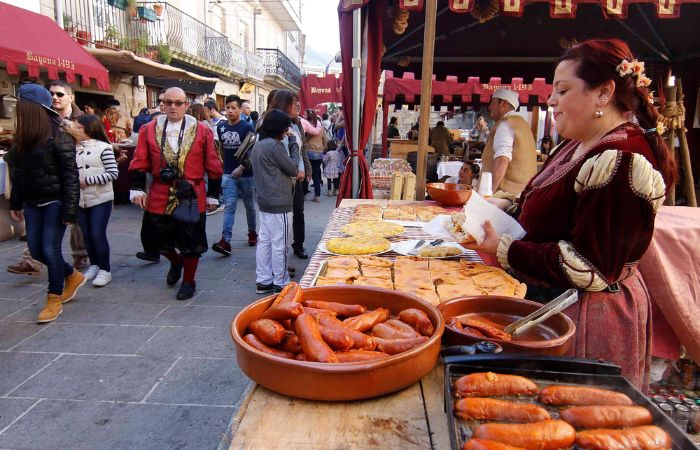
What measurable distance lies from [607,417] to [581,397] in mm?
84

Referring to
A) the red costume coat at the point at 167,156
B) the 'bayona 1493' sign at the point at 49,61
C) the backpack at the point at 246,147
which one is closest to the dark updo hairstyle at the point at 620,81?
the red costume coat at the point at 167,156

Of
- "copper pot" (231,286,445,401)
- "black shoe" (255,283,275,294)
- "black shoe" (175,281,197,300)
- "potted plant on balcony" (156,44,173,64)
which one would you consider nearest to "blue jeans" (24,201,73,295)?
"black shoe" (175,281,197,300)

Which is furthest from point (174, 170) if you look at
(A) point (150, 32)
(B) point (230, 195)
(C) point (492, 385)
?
(A) point (150, 32)

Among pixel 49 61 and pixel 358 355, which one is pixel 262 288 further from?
pixel 49 61

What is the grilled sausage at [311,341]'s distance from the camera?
1151mm

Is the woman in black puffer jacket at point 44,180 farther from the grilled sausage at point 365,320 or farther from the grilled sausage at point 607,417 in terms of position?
the grilled sausage at point 607,417

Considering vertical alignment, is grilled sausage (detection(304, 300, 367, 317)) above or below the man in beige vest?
below

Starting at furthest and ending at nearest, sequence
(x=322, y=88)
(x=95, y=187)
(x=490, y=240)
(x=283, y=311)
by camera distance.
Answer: (x=322, y=88) < (x=95, y=187) < (x=490, y=240) < (x=283, y=311)

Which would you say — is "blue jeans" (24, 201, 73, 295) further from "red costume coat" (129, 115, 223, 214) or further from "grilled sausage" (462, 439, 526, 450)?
"grilled sausage" (462, 439, 526, 450)

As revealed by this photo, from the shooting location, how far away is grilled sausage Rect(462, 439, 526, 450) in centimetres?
88

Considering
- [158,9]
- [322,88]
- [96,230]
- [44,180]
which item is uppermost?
[158,9]

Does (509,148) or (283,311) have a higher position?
(509,148)

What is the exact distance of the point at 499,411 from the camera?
Answer: 3.33ft

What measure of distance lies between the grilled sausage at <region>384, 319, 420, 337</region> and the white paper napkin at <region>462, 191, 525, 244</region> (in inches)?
29.8
